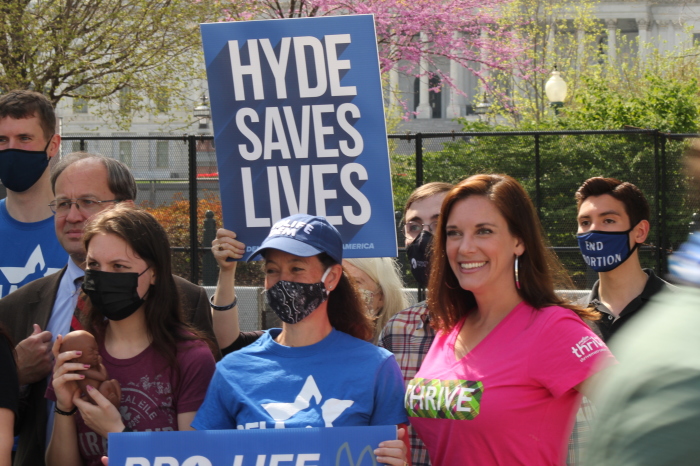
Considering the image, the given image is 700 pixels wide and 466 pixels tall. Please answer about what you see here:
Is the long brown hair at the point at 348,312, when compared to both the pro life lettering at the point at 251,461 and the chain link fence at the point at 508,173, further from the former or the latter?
the chain link fence at the point at 508,173

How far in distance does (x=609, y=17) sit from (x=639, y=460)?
62.8 m

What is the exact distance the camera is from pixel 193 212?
950 cm

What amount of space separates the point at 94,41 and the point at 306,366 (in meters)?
10.00

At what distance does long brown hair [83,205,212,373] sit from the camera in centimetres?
313

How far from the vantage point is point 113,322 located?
3193mm

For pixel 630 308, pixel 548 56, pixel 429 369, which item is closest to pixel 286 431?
pixel 429 369

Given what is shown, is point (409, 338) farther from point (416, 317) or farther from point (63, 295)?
point (63, 295)

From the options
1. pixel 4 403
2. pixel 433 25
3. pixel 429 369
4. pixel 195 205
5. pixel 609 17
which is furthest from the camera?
pixel 609 17

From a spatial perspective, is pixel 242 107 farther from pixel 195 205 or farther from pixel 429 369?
pixel 195 205

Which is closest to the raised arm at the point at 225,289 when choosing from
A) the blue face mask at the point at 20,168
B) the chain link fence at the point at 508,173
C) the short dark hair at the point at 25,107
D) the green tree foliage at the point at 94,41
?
the blue face mask at the point at 20,168

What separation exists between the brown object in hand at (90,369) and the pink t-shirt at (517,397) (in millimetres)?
1071

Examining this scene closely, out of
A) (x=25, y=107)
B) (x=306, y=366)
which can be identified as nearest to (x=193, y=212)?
(x=25, y=107)

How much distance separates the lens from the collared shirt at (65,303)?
3.41m

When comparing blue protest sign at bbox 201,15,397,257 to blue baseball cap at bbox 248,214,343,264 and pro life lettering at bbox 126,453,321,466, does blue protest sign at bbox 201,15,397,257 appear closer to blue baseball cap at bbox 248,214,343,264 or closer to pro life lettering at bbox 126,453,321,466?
blue baseball cap at bbox 248,214,343,264
